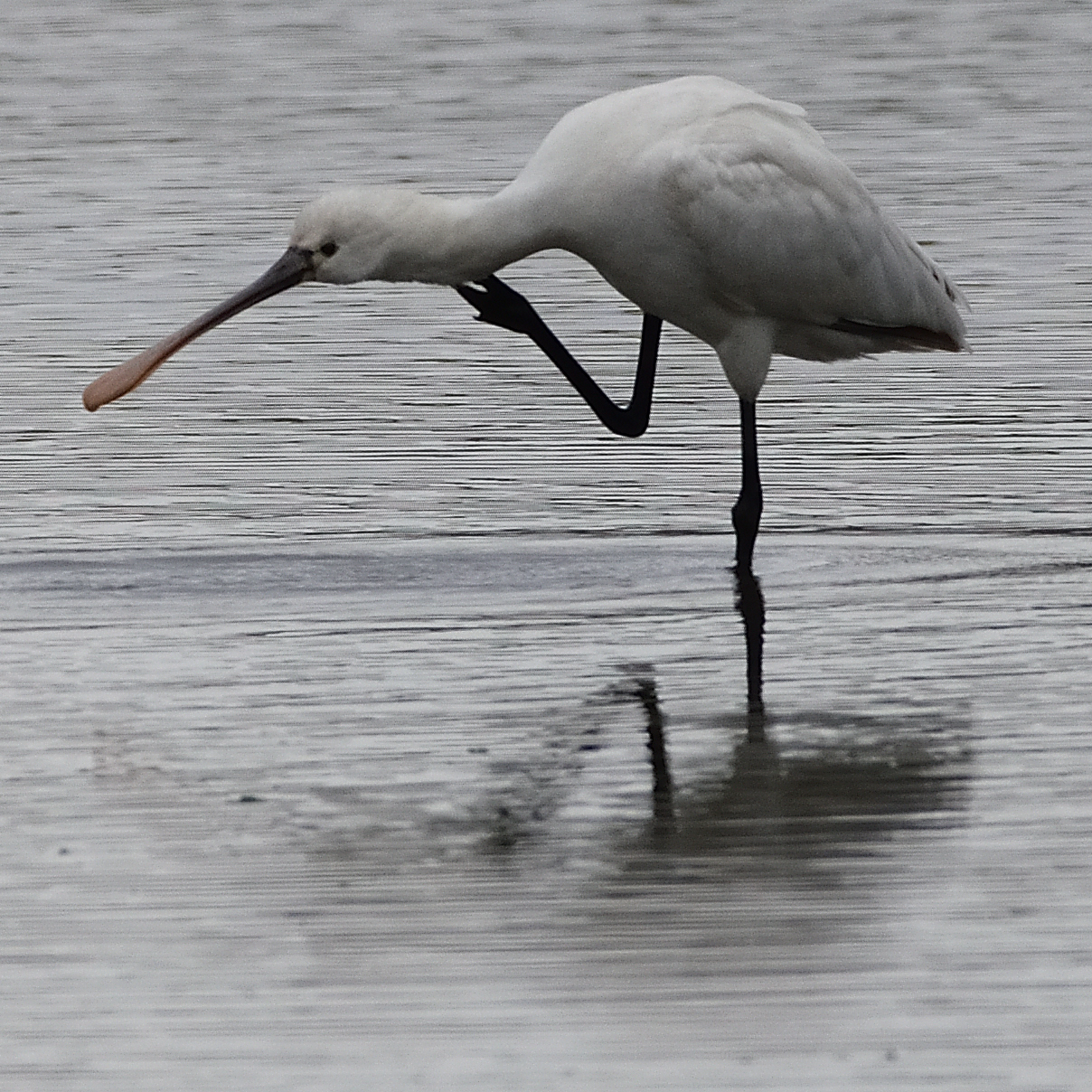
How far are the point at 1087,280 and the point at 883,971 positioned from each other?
734 centimetres

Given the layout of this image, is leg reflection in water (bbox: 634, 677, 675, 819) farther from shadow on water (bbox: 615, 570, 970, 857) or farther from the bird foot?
the bird foot

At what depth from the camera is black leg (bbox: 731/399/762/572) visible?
27.3ft

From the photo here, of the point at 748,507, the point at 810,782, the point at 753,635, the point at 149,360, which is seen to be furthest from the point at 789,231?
the point at 810,782

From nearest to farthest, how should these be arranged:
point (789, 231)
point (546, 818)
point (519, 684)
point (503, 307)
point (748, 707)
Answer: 1. point (546, 818)
2. point (748, 707)
3. point (519, 684)
4. point (789, 231)
5. point (503, 307)

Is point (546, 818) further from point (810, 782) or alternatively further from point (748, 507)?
point (748, 507)

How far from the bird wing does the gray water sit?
1.87 feet

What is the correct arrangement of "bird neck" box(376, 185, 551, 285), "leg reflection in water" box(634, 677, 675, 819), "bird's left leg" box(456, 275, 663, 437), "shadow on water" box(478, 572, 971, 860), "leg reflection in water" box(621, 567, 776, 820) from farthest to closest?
"bird's left leg" box(456, 275, 663, 437) → "bird neck" box(376, 185, 551, 285) → "leg reflection in water" box(621, 567, 776, 820) → "leg reflection in water" box(634, 677, 675, 819) → "shadow on water" box(478, 572, 971, 860)

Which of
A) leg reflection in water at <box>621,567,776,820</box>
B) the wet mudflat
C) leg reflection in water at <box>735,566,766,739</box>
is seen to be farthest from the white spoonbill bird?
the wet mudflat

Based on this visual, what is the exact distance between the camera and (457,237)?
7711 mm

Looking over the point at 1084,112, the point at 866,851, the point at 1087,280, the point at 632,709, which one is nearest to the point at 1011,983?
the point at 866,851

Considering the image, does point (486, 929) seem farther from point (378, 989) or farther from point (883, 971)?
point (883, 971)

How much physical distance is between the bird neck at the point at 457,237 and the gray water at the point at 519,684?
836 mm

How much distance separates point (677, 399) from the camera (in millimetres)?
10461

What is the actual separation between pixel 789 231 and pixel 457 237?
1.16m
